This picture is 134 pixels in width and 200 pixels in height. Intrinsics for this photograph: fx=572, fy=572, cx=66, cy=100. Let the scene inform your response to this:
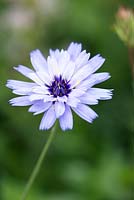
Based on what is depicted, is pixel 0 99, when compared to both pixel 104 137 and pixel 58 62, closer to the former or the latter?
pixel 104 137

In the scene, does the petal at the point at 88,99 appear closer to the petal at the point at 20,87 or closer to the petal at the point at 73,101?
the petal at the point at 73,101

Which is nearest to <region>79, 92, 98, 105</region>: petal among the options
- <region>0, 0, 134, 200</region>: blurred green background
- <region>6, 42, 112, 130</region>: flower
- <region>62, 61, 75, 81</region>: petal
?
<region>6, 42, 112, 130</region>: flower

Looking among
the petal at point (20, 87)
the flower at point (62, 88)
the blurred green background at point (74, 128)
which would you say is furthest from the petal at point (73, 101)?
the blurred green background at point (74, 128)

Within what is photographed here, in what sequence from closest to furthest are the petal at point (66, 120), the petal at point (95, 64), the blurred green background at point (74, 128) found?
the petal at point (66, 120)
the petal at point (95, 64)
the blurred green background at point (74, 128)

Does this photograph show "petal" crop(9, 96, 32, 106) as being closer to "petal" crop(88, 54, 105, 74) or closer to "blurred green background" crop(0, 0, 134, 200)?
"petal" crop(88, 54, 105, 74)

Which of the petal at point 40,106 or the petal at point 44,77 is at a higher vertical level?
the petal at point 44,77

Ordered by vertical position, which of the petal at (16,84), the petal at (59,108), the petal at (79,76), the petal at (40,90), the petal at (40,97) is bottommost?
the petal at (59,108)

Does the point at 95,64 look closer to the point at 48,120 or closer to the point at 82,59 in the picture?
the point at 82,59
